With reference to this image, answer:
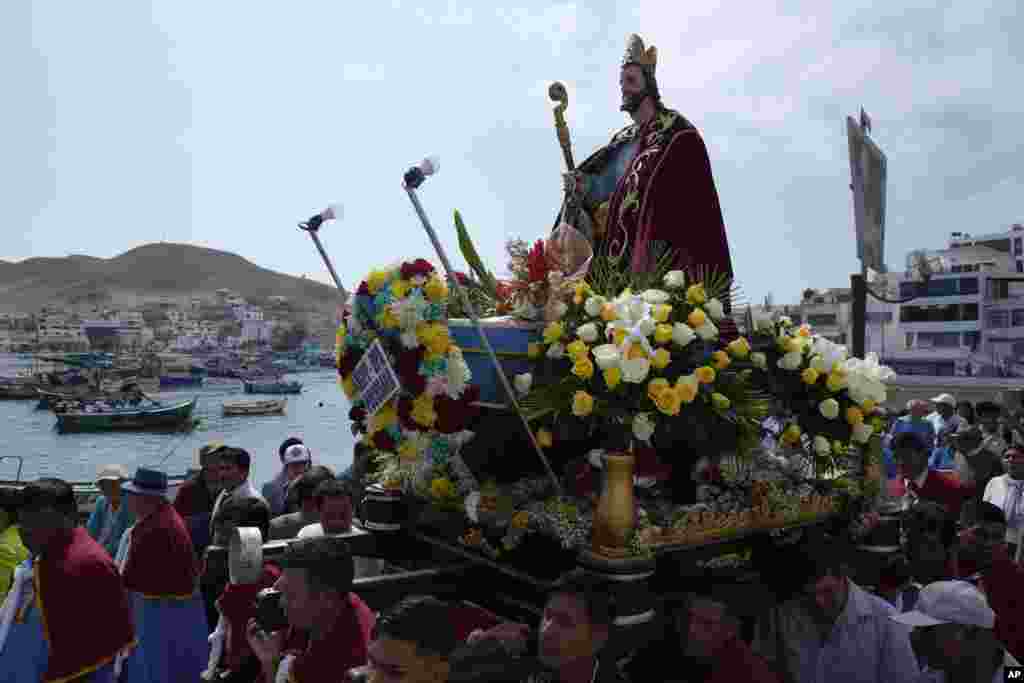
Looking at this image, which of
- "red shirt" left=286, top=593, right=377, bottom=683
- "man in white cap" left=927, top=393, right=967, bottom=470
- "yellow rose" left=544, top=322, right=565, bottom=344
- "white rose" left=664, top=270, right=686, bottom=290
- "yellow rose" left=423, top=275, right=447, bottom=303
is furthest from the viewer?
"man in white cap" left=927, top=393, right=967, bottom=470

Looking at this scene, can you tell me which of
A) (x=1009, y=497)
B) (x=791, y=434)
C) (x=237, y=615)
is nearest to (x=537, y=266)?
(x=791, y=434)

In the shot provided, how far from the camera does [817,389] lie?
419cm

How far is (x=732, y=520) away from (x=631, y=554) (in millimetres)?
811

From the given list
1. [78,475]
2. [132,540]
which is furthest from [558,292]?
[78,475]

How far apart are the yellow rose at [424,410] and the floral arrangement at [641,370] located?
385 mm

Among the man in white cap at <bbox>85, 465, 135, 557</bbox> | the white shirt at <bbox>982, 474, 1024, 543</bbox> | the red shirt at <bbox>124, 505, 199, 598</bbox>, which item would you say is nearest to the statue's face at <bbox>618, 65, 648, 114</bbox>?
the red shirt at <bbox>124, 505, 199, 598</bbox>

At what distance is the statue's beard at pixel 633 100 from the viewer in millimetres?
4527

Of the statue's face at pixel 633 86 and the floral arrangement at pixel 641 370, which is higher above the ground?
the statue's face at pixel 633 86

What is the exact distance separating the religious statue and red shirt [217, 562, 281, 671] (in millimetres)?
2384

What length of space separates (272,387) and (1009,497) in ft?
266

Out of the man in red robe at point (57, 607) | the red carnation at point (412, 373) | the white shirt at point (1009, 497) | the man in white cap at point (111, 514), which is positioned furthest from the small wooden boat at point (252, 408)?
the red carnation at point (412, 373)

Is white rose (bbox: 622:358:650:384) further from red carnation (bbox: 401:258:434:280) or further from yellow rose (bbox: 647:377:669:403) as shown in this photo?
red carnation (bbox: 401:258:434:280)

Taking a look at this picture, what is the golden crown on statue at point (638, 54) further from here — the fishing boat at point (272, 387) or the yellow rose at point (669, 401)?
the fishing boat at point (272, 387)

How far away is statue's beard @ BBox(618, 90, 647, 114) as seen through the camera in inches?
178
